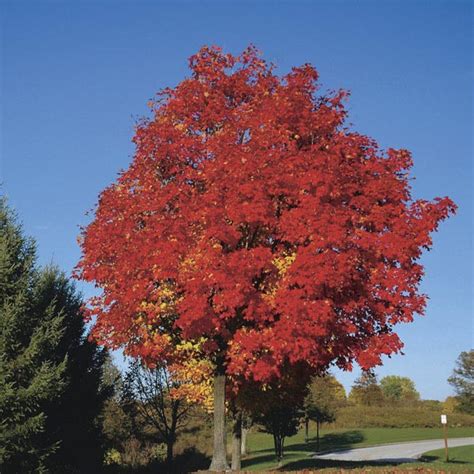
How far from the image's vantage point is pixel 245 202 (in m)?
17.8

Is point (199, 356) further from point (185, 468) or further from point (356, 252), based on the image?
point (185, 468)

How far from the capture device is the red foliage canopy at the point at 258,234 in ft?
57.2

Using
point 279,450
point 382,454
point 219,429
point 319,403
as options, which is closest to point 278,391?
point 219,429

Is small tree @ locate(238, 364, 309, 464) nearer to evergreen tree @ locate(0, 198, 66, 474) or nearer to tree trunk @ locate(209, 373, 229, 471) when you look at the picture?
tree trunk @ locate(209, 373, 229, 471)

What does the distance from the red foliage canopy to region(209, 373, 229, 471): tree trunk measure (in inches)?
38.2

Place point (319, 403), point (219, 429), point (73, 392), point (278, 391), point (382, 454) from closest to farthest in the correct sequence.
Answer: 1. point (219, 429)
2. point (278, 391)
3. point (73, 392)
4. point (382, 454)
5. point (319, 403)

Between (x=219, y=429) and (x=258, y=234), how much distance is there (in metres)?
6.87

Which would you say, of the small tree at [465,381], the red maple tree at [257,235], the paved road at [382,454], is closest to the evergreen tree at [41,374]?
the red maple tree at [257,235]

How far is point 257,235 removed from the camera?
811 inches

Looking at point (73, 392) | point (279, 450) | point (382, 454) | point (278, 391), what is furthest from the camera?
point (382, 454)

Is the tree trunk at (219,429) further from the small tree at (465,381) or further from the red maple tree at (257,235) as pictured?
the small tree at (465,381)

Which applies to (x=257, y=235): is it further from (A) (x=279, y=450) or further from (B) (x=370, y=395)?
(B) (x=370, y=395)

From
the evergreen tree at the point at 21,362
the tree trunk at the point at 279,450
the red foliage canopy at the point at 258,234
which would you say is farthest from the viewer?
the tree trunk at the point at 279,450

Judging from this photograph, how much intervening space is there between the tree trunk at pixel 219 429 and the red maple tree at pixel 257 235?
0.15 m
